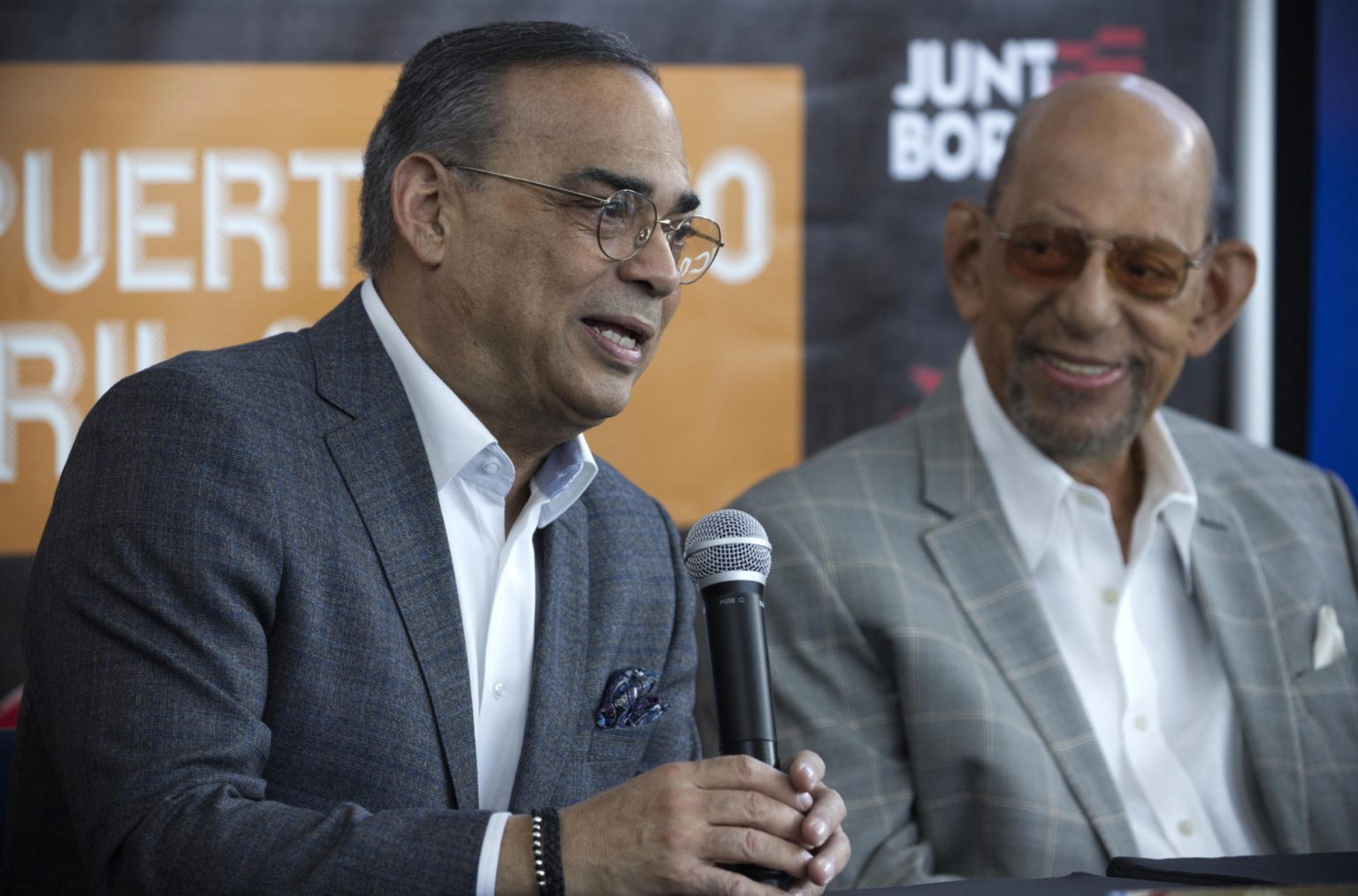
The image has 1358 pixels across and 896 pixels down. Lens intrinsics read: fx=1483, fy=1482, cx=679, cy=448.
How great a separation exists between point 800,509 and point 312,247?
3.90 ft

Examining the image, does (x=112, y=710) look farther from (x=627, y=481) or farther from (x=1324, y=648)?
(x=1324, y=648)

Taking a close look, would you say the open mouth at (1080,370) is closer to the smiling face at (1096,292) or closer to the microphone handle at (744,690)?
the smiling face at (1096,292)

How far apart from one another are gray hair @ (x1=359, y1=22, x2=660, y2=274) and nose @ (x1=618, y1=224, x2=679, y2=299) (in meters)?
0.26

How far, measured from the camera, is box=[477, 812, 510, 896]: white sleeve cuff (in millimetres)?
1577

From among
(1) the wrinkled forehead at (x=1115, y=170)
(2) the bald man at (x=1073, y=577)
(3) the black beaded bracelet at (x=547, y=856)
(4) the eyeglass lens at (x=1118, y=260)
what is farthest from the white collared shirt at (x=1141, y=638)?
(3) the black beaded bracelet at (x=547, y=856)

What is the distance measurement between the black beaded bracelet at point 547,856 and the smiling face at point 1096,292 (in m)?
1.51

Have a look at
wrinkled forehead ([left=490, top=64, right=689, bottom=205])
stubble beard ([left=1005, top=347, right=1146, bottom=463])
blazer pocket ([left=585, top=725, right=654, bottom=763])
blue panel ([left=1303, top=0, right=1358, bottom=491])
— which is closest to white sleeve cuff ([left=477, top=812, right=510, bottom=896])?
blazer pocket ([left=585, top=725, right=654, bottom=763])

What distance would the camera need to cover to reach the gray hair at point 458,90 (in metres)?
2.12

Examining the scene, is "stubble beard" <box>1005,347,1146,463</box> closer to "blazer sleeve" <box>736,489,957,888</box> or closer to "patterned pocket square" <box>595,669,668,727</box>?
"blazer sleeve" <box>736,489,957,888</box>

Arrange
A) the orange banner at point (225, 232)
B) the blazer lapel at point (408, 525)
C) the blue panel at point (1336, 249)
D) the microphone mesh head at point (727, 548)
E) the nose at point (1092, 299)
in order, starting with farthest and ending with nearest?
1. the blue panel at point (1336, 249)
2. the orange banner at point (225, 232)
3. the nose at point (1092, 299)
4. the blazer lapel at point (408, 525)
5. the microphone mesh head at point (727, 548)

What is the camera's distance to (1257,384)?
3443 millimetres

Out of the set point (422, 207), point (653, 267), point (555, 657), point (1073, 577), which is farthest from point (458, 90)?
point (1073, 577)

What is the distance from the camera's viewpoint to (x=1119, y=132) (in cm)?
282

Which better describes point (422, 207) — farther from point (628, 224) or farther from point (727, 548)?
point (727, 548)
